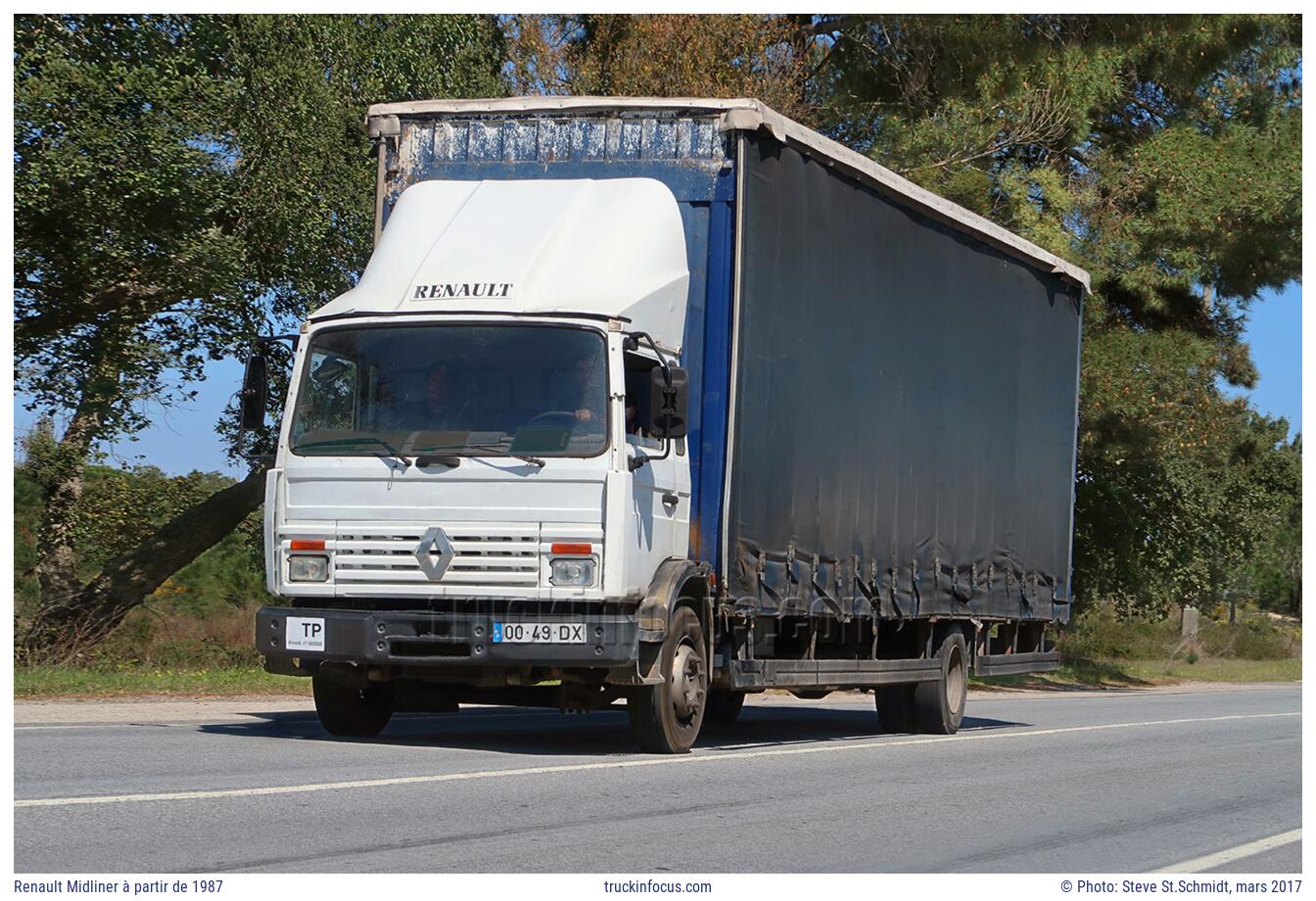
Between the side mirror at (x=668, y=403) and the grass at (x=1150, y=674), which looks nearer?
the side mirror at (x=668, y=403)

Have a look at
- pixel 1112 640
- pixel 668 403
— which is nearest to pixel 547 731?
pixel 668 403

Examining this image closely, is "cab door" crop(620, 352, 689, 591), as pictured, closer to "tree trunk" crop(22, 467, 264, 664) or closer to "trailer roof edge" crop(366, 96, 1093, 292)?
"trailer roof edge" crop(366, 96, 1093, 292)

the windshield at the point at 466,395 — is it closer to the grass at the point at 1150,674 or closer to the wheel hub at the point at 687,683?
the wheel hub at the point at 687,683

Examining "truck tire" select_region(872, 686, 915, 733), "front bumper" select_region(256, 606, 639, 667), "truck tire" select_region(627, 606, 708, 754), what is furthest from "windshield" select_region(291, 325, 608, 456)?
"truck tire" select_region(872, 686, 915, 733)

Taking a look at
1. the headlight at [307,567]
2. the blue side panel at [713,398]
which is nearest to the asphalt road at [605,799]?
the headlight at [307,567]

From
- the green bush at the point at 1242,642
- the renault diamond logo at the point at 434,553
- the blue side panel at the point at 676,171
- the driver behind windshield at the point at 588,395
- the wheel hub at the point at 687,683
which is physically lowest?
the green bush at the point at 1242,642

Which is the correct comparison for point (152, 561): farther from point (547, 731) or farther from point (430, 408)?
point (430, 408)

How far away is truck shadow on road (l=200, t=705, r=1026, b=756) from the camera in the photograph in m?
12.7

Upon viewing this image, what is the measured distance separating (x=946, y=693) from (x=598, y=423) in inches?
237

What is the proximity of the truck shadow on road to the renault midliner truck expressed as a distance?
1.69 feet

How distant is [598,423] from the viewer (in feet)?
35.9

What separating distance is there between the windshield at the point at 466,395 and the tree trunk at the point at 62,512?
11.3 meters

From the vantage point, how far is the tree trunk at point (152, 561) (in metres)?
22.9

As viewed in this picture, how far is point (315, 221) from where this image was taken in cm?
2109
